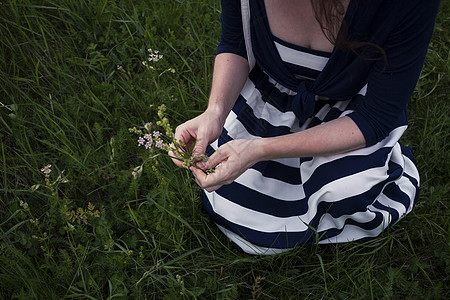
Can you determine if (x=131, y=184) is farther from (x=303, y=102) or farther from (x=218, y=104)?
(x=303, y=102)

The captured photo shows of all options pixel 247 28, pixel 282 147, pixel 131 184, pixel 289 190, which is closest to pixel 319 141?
pixel 282 147

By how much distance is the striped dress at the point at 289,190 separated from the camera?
1786 millimetres

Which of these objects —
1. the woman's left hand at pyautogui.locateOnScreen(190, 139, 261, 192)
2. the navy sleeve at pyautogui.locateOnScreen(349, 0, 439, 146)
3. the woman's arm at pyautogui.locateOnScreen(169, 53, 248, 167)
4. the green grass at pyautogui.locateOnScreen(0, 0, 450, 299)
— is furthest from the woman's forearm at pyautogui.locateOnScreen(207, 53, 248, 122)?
the navy sleeve at pyautogui.locateOnScreen(349, 0, 439, 146)

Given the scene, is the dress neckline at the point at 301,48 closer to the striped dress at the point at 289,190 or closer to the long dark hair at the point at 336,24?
the striped dress at the point at 289,190

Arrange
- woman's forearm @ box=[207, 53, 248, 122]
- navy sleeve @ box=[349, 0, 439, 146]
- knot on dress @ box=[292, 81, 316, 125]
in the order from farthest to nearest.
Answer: woman's forearm @ box=[207, 53, 248, 122] → knot on dress @ box=[292, 81, 316, 125] → navy sleeve @ box=[349, 0, 439, 146]

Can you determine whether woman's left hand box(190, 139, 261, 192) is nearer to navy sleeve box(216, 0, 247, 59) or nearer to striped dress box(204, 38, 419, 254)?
striped dress box(204, 38, 419, 254)

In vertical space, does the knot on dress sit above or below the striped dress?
above

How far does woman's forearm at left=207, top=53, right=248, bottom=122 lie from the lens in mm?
1870

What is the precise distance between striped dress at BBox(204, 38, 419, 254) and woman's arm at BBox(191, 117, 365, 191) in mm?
95

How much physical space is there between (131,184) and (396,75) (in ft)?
4.65

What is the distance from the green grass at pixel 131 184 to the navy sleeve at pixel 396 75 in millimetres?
652

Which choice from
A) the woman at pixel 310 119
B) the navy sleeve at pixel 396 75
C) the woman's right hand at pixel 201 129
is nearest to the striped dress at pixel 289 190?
the woman at pixel 310 119

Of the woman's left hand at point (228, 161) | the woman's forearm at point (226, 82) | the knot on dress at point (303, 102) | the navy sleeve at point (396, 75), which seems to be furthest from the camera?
the woman's forearm at point (226, 82)

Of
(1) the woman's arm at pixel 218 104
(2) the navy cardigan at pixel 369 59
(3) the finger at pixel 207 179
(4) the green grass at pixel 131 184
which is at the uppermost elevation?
(2) the navy cardigan at pixel 369 59
